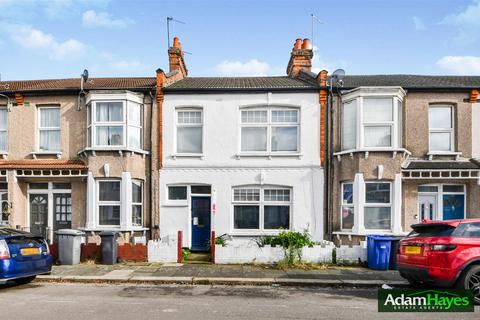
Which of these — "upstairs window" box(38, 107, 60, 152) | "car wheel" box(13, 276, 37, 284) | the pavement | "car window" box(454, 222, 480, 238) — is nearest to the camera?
"car window" box(454, 222, 480, 238)

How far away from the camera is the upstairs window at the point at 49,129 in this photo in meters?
Answer: 16.2

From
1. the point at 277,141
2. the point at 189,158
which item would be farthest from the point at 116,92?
the point at 277,141

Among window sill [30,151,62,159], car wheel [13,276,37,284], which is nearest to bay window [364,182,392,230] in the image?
car wheel [13,276,37,284]

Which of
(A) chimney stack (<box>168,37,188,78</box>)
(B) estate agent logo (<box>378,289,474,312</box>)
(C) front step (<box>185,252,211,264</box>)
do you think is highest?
(A) chimney stack (<box>168,37,188,78</box>)

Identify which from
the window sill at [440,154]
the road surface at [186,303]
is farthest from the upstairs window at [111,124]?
the window sill at [440,154]

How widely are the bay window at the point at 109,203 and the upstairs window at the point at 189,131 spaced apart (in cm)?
272

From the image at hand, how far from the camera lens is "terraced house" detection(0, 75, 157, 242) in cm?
1515

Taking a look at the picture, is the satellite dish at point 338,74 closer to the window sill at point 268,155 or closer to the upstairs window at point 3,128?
the window sill at point 268,155

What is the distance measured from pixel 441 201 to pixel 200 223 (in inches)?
345

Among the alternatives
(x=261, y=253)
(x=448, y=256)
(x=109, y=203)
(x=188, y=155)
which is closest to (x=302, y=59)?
(x=188, y=155)

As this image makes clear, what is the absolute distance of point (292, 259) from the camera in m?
12.7

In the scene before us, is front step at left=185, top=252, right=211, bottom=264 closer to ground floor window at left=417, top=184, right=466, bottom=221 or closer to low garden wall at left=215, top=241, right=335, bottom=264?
low garden wall at left=215, top=241, right=335, bottom=264

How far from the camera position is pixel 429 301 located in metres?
8.50

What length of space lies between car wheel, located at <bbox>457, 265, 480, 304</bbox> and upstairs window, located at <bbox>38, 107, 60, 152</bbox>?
13950mm
